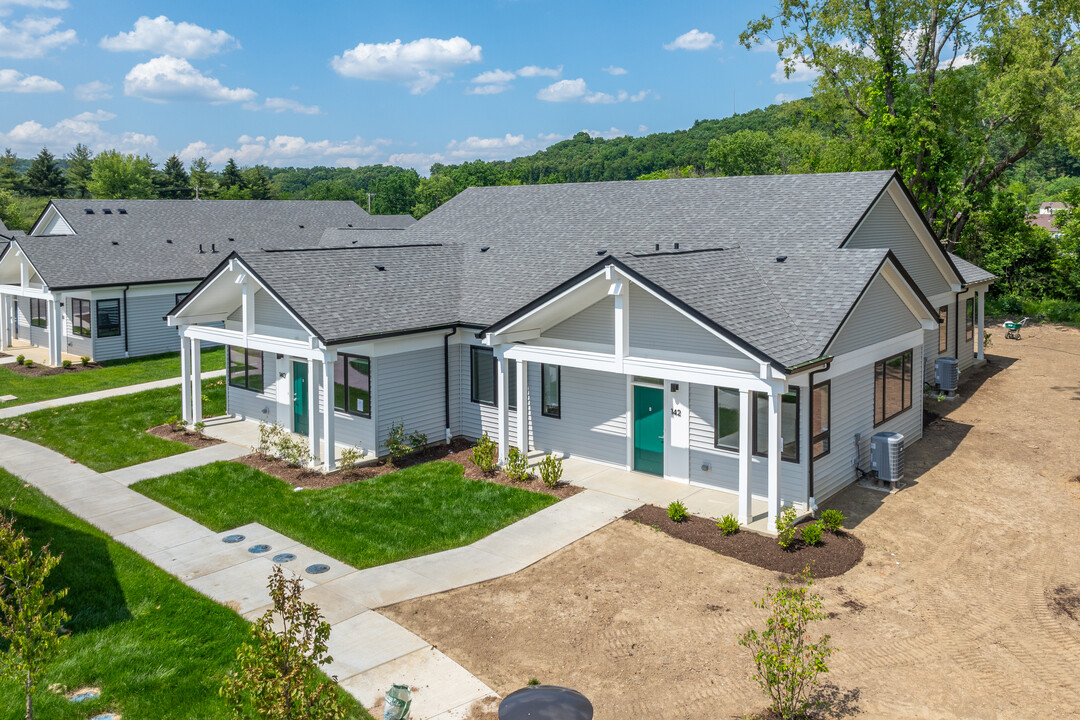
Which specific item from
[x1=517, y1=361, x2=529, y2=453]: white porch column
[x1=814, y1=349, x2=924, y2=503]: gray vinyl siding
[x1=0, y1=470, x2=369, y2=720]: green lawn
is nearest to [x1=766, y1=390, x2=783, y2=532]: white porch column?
[x1=814, y1=349, x2=924, y2=503]: gray vinyl siding

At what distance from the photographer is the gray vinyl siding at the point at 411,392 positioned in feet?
61.6

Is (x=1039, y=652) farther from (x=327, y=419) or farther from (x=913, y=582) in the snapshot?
(x=327, y=419)

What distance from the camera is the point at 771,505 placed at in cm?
1406

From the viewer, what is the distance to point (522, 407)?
18.1m

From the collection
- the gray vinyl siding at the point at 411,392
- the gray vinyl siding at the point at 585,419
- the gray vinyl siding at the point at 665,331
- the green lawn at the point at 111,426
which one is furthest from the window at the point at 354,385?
the gray vinyl siding at the point at 665,331

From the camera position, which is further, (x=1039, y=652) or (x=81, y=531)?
(x=81, y=531)

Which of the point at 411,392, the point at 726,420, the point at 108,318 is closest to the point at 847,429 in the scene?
the point at 726,420

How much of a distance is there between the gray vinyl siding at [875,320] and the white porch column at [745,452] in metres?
2.00

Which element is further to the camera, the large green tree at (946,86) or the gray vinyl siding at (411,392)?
the large green tree at (946,86)

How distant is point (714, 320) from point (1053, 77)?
2976cm

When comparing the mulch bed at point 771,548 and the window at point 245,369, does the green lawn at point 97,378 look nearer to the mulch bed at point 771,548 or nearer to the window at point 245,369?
the window at point 245,369

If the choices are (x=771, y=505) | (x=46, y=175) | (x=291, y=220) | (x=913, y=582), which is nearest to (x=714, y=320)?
(x=771, y=505)

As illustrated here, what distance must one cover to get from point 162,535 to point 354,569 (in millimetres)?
3919

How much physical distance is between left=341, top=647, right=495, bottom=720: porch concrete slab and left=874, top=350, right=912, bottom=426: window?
11324 millimetres
